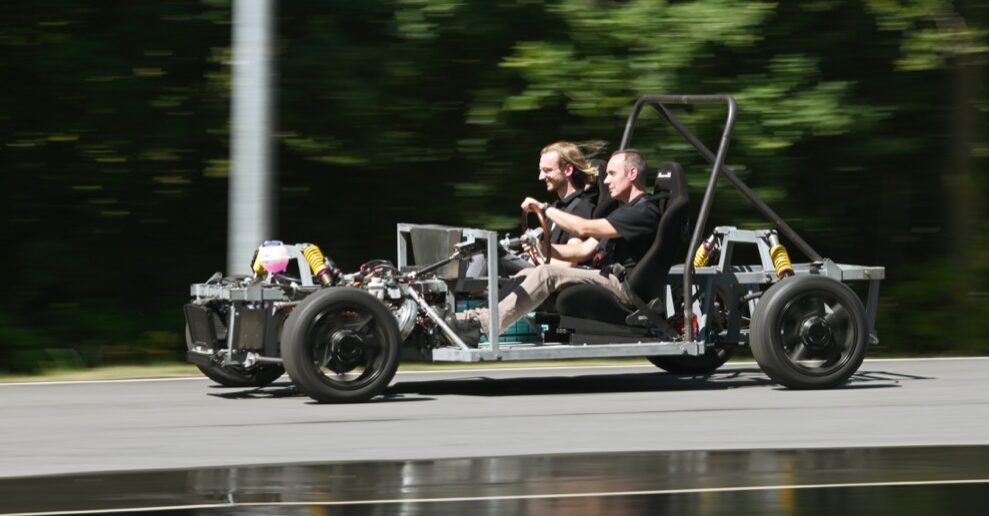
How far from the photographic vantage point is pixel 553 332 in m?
11.0

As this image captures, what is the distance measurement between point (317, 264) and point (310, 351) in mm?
756

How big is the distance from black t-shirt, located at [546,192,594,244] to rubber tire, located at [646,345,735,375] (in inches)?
50.3

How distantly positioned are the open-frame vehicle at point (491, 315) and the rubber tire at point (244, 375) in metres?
0.01

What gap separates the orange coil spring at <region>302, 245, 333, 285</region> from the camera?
1059cm

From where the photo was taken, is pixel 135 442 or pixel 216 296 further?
pixel 216 296

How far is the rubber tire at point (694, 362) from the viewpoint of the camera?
12.3 meters

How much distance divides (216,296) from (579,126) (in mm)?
5149

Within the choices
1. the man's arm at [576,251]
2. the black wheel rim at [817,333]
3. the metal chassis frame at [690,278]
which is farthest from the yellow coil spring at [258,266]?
the black wheel rim at [817,333]

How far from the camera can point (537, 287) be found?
10703 mm

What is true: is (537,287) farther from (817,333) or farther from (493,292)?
(817,333)

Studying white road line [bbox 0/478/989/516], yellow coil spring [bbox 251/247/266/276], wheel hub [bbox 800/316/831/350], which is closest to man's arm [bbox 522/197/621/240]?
wheel hub [bbox 800/316/831/350]

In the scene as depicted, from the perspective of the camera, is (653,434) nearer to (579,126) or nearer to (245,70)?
(245,70)

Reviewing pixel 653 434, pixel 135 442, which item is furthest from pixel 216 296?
pixel 653 434

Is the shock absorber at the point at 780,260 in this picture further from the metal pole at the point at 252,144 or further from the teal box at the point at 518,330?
the metal pole at the point at 252,144
